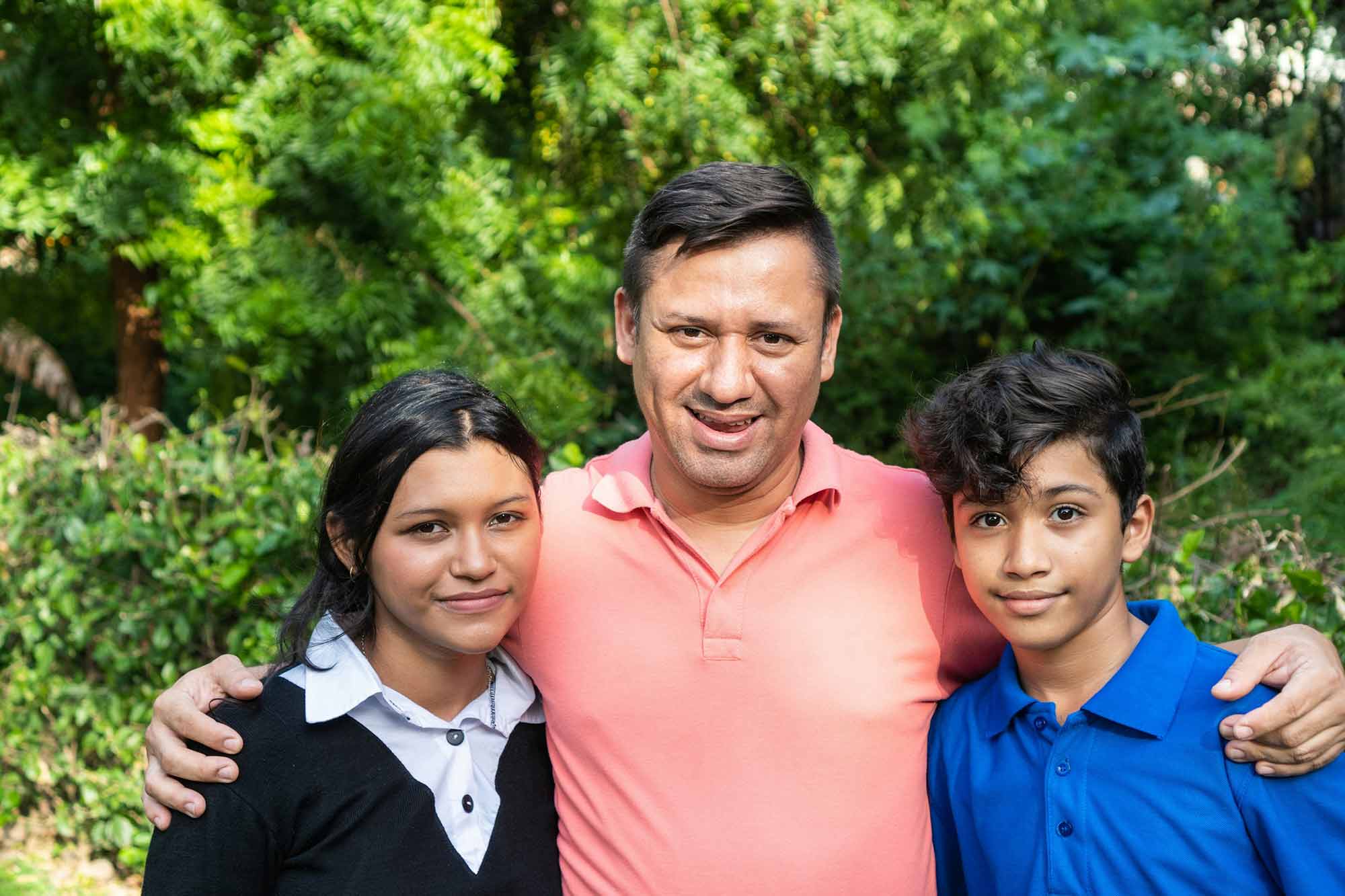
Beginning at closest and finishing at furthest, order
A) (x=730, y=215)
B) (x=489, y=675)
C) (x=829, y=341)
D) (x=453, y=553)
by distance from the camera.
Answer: (x=453, y=553)
(x=730, y=215)
(x=489, y=675)
(x=829, y=341)

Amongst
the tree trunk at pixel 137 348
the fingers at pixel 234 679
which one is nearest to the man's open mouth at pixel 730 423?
the fingers at pixel 234 679

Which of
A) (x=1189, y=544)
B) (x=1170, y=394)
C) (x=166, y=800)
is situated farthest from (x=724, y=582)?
(x=1170, y=394)

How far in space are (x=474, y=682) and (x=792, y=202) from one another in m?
1.12

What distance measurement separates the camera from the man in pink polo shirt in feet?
6.83

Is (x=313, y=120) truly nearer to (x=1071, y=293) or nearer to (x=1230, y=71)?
(x=1071, y=293)

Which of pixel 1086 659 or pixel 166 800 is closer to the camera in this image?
pixel 166 800

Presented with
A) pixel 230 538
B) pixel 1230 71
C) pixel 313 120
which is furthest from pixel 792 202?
pixel 1230 71

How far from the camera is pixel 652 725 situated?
2154mm

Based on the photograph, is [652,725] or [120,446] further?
[120,446]

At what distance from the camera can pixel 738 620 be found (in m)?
2.18

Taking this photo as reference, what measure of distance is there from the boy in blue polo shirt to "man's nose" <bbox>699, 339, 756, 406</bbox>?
0.36 m

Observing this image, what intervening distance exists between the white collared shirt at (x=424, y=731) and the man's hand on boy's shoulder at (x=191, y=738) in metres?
0.10

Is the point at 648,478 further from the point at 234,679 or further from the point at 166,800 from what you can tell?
the point at 166,800

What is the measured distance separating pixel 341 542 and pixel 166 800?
1.79 feet
